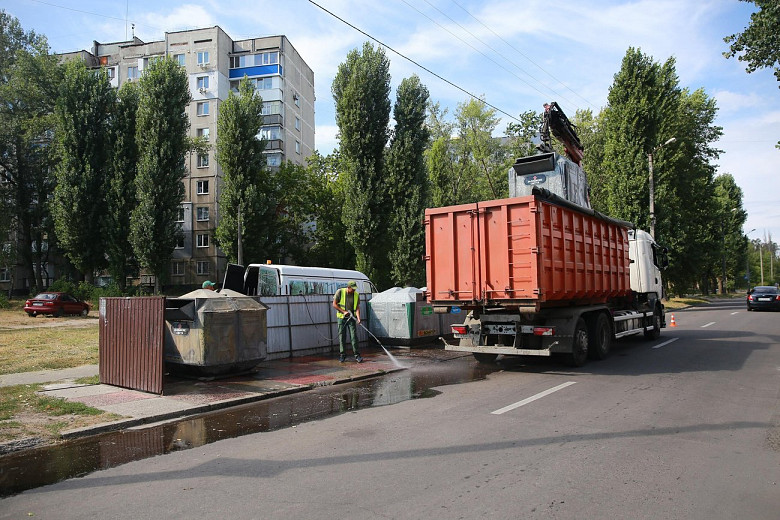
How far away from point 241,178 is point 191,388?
102ft

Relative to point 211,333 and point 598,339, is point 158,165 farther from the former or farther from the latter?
point 598,339

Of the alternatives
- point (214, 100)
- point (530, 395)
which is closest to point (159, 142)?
point (214, 100)

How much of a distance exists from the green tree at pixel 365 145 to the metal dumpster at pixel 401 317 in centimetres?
1815

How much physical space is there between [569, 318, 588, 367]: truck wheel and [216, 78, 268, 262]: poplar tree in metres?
30.4

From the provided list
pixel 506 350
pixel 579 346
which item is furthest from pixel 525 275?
pixel 579 346

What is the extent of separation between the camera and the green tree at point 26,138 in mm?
41844

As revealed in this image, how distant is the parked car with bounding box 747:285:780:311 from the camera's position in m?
28.5

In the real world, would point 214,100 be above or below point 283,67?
below

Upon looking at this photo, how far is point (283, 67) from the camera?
163ft

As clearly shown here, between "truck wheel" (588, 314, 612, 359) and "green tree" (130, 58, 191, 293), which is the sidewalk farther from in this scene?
"green tree" (130, 58, 191, 293)

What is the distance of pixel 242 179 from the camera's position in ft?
125

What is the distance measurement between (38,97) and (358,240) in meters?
31.3

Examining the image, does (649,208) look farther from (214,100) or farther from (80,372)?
(214,100)

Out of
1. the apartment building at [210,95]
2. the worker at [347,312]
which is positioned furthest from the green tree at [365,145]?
the worker at [347,312]
